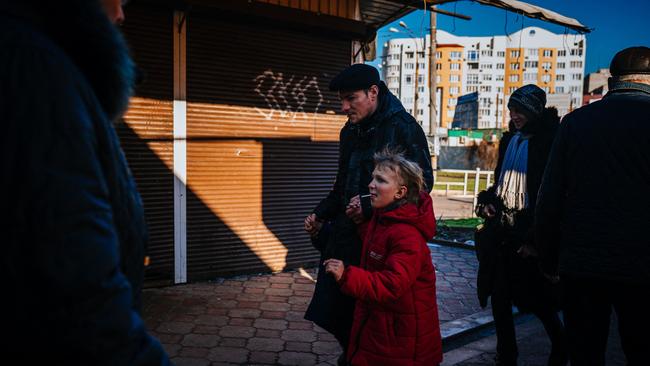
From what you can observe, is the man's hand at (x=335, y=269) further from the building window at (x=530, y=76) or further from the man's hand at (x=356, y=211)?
the building window at (x=530, y=76)

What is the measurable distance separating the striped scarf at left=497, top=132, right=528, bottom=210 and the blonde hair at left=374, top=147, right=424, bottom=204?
133 centimetres

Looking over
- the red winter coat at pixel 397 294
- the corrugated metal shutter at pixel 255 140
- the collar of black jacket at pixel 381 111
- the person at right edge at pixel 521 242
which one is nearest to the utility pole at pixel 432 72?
the corrugated metal shutter at pixel 255 140

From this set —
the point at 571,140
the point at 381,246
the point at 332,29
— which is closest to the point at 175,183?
the point at 332,29

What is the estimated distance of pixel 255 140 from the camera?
20.5 ft

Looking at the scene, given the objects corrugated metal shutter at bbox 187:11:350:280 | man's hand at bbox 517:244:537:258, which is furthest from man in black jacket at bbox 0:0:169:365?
corrugated metal shutter at bbox 187:11:350:280

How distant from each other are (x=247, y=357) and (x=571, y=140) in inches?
116

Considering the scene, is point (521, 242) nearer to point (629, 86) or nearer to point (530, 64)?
point (629, 86)

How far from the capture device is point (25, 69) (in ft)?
2.91

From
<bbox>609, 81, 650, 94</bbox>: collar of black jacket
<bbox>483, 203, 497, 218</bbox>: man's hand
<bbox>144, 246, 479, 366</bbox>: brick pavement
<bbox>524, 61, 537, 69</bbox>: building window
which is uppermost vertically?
<bbox>524, 61, 537, 69</bbox>: building window

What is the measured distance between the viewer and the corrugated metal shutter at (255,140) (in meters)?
5.84

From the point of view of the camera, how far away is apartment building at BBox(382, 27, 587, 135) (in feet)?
346

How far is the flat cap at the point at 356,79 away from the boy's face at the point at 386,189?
687 mm

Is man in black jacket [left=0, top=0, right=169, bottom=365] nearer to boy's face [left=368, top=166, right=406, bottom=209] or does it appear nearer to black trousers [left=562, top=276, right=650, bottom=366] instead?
boy's face [left=368, top=166, right=406, bottom=209]

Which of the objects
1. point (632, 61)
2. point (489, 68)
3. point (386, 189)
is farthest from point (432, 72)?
point (489, 68)
